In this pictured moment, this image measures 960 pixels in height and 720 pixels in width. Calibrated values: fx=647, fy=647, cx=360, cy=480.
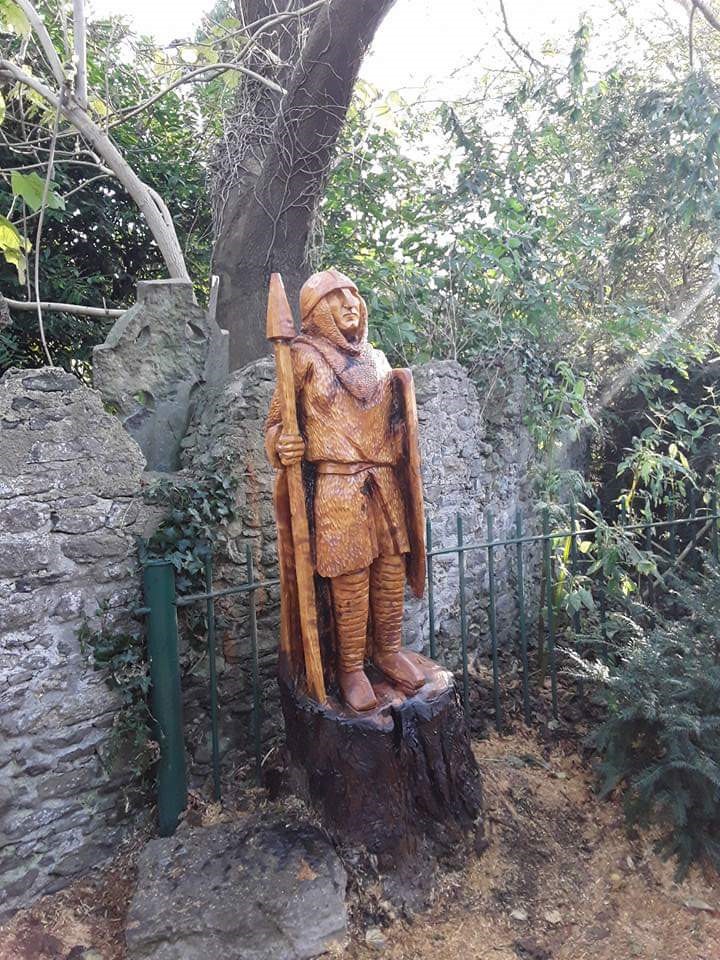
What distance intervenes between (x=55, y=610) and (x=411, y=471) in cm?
150

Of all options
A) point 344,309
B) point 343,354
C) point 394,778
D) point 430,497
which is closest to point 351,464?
point 343,354

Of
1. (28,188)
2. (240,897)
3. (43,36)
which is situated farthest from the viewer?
(43,36)

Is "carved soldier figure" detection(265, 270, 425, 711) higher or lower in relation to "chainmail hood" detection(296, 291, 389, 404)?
lower

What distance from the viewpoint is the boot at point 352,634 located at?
8.34 feet

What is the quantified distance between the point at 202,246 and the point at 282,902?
5748 mm

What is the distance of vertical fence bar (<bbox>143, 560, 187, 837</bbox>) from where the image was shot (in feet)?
8.88

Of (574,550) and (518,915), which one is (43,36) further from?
(518,915)

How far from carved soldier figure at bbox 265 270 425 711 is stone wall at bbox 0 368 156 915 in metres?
0.73

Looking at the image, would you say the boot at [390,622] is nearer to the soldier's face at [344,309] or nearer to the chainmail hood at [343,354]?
the chainmail hood at [343,354]

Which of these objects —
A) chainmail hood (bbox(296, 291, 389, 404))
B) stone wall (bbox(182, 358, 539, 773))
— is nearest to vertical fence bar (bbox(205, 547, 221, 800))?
stone wall (bbox(182, 358, 539, 773))

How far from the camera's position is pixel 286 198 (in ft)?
14.8

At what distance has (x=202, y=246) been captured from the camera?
6.40 meters

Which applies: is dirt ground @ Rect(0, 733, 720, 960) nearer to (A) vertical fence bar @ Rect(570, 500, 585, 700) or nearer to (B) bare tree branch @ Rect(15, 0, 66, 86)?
(A) vertical fence bar @ Rect(570, 500, 585, 700)

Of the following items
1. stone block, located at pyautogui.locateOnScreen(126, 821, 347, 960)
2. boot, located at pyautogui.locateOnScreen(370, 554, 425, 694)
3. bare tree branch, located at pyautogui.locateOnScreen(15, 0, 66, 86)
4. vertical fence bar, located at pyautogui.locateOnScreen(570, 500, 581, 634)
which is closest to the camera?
stone block, located at pyautogui.locateOnScreen(126, 821, 347, 960)
